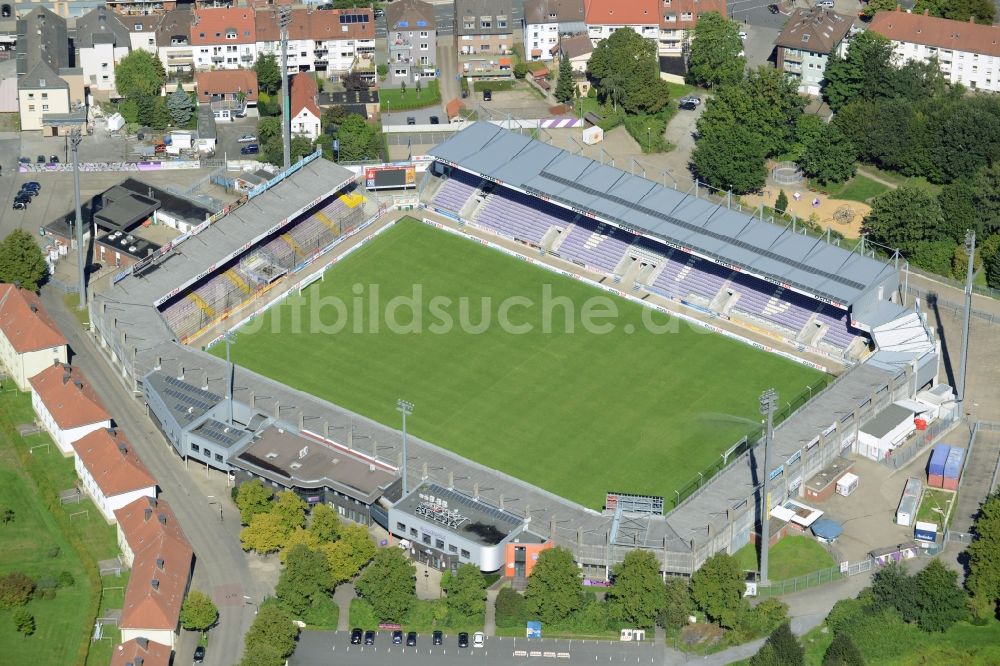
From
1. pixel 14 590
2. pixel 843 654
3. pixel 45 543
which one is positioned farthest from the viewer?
pixel 45 543

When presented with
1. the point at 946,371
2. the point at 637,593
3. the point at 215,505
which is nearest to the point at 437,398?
the point at 215,505

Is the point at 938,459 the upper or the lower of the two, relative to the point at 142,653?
upper

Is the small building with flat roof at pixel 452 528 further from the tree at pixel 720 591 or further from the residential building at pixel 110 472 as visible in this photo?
the residential building at pixel 110 472

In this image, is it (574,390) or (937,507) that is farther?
(574,390)

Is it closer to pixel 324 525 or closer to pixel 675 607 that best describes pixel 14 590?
pixel 324 525

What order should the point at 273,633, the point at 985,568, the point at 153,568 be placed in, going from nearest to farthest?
the point at 273,633
the point at 153,568
the point at 985,568

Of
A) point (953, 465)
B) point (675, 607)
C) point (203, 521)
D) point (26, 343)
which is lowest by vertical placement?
point (675, 607)

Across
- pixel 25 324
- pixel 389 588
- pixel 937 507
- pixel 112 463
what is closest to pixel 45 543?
pixel 112 463
